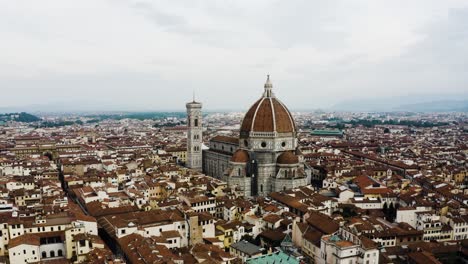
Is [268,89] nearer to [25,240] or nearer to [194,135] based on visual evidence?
[194,135]

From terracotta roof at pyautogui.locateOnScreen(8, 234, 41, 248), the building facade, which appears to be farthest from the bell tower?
terracotta roof at pyautogui.locateOnScreen(8, 234, 41, 248)

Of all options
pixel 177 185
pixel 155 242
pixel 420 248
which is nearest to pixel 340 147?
pixel 177 185

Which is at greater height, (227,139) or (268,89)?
(268,89)

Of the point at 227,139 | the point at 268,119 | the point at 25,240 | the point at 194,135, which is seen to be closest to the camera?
the point at 25,240

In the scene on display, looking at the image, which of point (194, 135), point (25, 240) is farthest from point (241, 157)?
point (25, 240)

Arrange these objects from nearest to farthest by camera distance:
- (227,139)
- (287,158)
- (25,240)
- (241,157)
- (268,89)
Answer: (25,240) → (287,158) → (241,157) → (268,89) → (227,139)

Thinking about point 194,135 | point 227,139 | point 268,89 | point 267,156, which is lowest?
point 267,156
